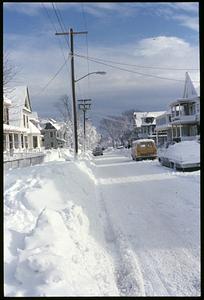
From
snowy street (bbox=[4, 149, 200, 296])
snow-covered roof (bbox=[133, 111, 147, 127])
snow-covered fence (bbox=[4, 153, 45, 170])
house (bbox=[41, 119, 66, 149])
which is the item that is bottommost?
snowy street (bbox=[4, 149, 200, 296])

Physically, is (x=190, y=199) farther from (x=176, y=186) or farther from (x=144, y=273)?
(x=144, y=273)

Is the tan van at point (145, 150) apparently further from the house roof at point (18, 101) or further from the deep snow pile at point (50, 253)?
the deep snow pile at point (50, 253)

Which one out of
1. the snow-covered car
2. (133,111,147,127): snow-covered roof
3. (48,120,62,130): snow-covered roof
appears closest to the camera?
the snow-covered car

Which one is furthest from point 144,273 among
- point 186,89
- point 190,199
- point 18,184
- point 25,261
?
→ point 186,89

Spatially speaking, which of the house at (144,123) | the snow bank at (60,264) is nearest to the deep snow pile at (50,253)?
the snow bank at (60,264)

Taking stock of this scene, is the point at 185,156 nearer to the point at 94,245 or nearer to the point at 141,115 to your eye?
the point at 94,245

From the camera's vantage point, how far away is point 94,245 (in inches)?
248

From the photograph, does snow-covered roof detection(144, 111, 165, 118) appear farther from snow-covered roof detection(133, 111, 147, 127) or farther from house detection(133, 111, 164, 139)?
snow-covered roof detection(133, 111, 147, 127)

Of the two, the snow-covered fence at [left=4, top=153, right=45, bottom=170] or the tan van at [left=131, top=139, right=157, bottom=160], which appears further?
the tan van at [left=131, top=139, right=157, bottom=160]

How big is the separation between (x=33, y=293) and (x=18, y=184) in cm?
504

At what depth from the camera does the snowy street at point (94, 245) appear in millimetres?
4254

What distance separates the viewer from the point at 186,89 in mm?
47594

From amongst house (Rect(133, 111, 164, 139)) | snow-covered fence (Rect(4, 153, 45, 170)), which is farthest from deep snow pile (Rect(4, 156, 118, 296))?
house (Rect(133, 111, 164, 139))

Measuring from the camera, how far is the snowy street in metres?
4.25
